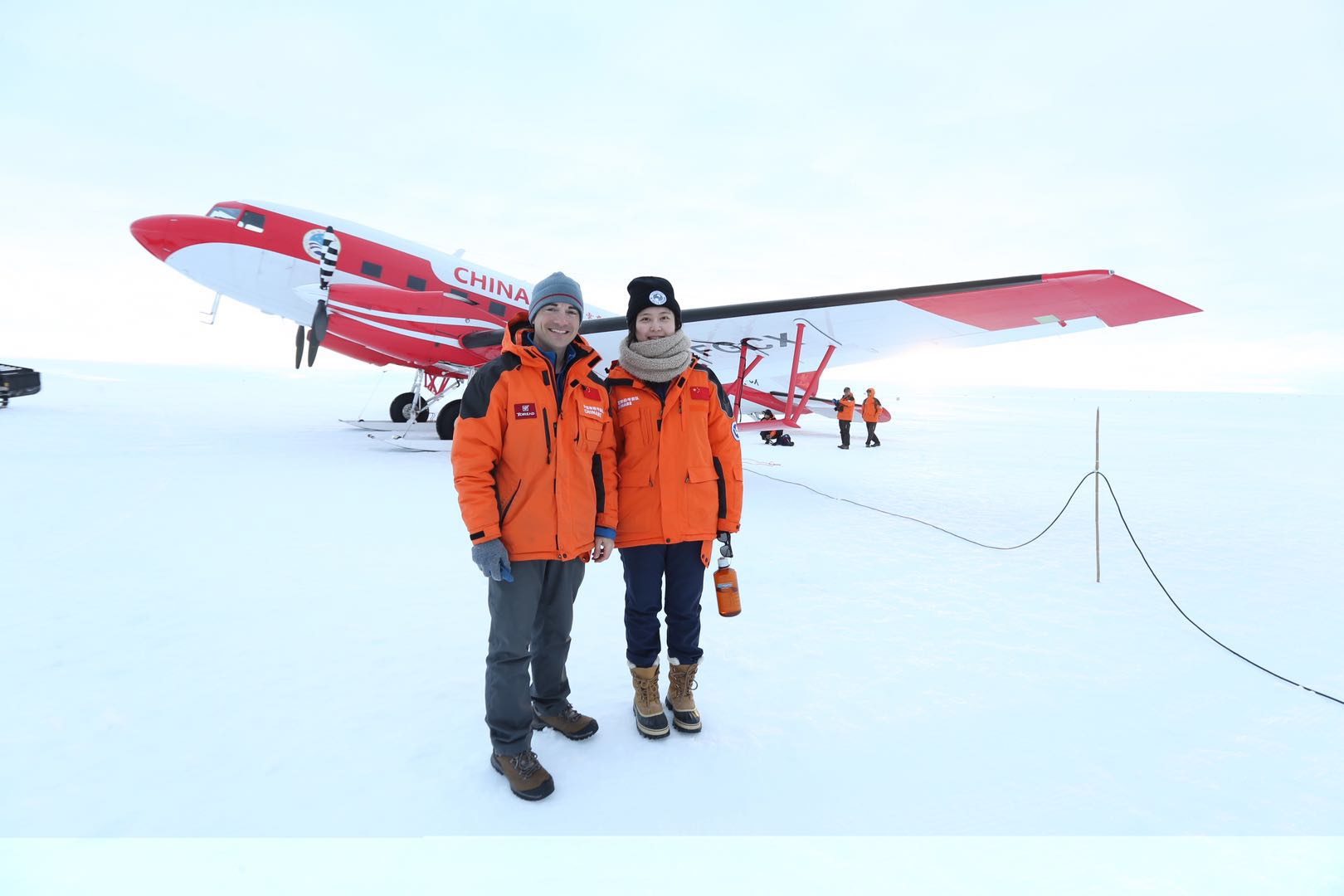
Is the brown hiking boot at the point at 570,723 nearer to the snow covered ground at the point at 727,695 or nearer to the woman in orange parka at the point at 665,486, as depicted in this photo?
the snow covered ground at the point at 727,695

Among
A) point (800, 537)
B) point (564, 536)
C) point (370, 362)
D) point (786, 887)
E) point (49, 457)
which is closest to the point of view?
point (786, 887)

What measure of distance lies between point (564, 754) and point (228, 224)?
11124 millimetres

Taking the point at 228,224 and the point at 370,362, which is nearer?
the point at 228,224

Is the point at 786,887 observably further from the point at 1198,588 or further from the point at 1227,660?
the point at 1198,588

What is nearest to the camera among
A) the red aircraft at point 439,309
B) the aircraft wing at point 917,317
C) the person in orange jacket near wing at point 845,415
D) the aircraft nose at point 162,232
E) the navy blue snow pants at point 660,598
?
the navy blue snow pants at point 660,598

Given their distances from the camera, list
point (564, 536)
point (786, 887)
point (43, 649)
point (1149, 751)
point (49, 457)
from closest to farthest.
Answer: point (786, 887) → point (564, 536) → point (1149, 751) → point (43, 649) → point (49, 457)

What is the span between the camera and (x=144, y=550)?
444cm

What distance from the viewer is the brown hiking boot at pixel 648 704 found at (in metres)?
2.45

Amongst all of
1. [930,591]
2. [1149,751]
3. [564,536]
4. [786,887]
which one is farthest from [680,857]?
[930,591]

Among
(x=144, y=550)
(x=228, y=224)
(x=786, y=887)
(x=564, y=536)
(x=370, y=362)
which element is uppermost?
(x=228, y=224)

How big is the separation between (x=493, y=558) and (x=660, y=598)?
2.78 feet

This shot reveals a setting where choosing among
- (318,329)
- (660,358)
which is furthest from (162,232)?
(660,358)

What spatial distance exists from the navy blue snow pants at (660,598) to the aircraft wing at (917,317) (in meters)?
2.27

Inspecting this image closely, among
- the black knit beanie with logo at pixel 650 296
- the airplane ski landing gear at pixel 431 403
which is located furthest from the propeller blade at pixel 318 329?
the black knit beanie with logo at pixel 650 296
